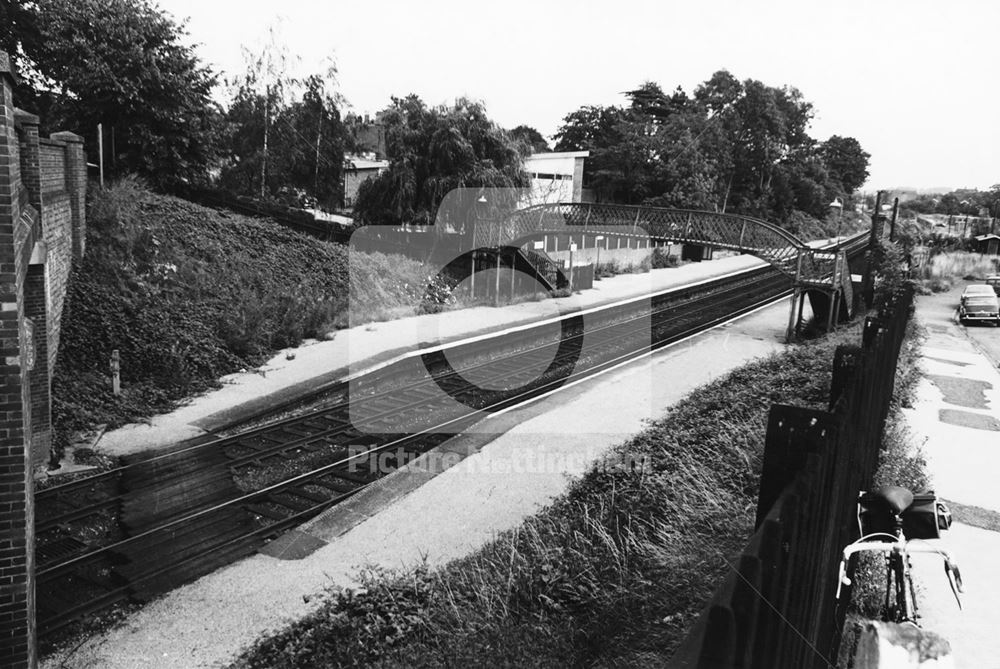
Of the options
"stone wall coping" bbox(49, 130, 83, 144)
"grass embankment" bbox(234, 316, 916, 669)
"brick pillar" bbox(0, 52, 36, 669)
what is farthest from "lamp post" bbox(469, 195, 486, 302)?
"brick pillar" bbox(0, 52, 36, 669)

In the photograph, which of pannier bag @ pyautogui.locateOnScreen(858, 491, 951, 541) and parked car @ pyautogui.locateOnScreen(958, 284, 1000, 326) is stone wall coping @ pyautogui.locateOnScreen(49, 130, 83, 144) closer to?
pannier bag @ pyautogui.locateOnScreen(858, 491, 951, 541)

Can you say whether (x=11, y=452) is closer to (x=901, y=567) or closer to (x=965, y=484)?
(x=901, y=567)

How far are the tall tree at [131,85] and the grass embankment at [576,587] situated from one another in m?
19.7

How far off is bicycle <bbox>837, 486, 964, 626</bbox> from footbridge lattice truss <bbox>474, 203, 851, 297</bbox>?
18.3 metres

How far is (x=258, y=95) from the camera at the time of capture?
30016 millimetres

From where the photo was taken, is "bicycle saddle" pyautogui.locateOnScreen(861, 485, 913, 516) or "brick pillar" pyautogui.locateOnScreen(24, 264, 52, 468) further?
"brick pillar" pyautogui.locateOnScreen(24, 264, 52, 468)

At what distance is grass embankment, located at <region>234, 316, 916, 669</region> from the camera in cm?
475

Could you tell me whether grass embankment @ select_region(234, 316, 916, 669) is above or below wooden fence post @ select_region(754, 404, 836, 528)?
below

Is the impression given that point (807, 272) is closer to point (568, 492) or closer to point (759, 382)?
point (759, 382)

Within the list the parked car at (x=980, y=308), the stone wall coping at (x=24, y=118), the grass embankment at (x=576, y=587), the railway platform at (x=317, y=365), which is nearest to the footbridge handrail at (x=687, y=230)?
the railway platform at (x=317, y=365)

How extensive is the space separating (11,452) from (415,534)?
4.31m

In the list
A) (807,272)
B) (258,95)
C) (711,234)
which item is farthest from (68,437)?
(258,95)

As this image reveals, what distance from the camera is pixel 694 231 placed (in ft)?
88.2

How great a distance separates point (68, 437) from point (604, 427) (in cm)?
844
